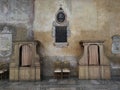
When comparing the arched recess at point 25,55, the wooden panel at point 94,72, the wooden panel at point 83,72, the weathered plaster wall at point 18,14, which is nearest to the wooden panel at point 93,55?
the wooden panel at point 94,72

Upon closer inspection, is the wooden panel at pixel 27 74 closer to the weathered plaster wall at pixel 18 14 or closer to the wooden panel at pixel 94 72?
the weathered plaster wall at pixel 18 14

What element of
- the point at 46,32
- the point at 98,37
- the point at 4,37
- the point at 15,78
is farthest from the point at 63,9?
the point at 15,78

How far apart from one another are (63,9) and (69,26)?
1.03 meters

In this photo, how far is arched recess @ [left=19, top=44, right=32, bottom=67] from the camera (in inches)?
413

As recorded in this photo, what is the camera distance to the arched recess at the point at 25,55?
10.5 m

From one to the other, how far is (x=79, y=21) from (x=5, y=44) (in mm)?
4313

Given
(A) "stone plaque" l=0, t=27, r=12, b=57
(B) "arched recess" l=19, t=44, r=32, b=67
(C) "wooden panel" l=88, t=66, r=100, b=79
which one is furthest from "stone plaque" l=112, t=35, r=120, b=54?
(A) "stone plaque" l=0, t=27, r=12, b=57

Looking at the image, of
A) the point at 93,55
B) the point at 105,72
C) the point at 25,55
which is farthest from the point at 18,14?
the point at 105,72

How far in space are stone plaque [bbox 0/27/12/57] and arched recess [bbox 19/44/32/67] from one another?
1312 mm

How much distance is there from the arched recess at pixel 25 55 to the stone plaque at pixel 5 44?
131 centimetres

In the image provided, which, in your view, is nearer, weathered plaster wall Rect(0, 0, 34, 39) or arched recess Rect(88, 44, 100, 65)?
arched recess Rect(88, 44, 100, 65)

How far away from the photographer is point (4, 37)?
38.3 feet

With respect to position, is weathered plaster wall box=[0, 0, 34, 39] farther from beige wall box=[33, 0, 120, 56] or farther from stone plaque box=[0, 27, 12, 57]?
stone plaque box=[0, 27, 12, 57]

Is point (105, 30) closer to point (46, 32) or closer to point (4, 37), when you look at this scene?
point (46, 32)
